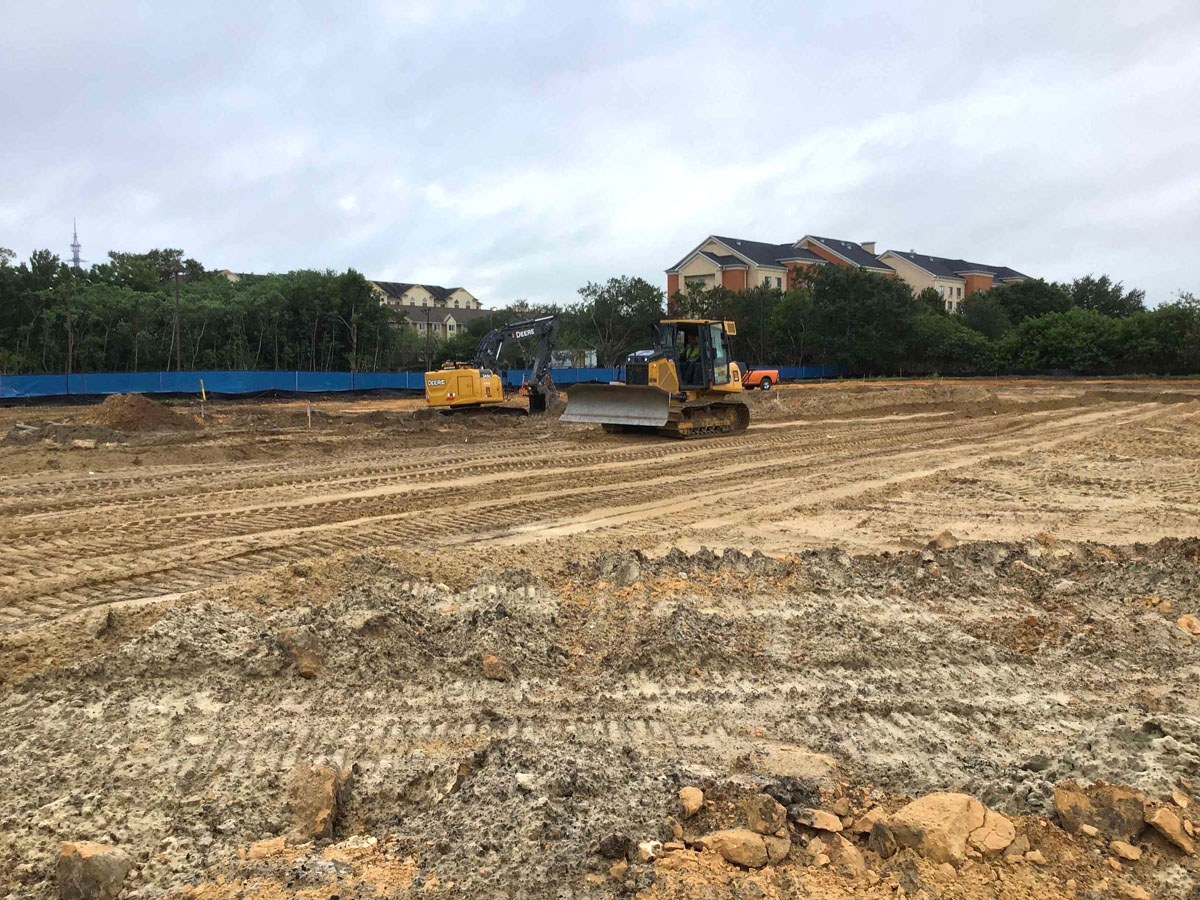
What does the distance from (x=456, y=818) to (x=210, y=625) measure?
291 cm

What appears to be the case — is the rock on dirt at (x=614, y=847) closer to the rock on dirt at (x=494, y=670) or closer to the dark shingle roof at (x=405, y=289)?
the rock on dirt at (x=494, y=670)

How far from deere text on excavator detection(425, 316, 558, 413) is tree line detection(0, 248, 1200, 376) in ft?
57.9

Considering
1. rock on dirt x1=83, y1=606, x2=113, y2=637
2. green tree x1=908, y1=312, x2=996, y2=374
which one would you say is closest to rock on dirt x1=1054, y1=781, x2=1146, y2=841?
rock on dirt x1=83, y1=606, x2=113, y2=637

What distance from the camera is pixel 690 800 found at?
11.0 feet

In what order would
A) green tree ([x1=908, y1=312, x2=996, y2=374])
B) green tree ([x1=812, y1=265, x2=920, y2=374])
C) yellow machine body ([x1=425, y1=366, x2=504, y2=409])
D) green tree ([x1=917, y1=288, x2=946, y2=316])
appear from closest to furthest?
yellow machine body ([x1=425, y1=366, x2=504, y2=409]), green tree ([x1=908, y1=312, x2=996, y2=374]), green tree ([x1=812, y1=265, x2=920, y2=374]), green tree ([x1=917, y1=288, x2=946, y2=316])

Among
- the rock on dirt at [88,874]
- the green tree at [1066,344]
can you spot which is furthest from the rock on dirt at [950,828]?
the green tree at [1066,344]

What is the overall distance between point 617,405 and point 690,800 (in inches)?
596

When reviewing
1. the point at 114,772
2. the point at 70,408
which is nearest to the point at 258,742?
the point at 114,772

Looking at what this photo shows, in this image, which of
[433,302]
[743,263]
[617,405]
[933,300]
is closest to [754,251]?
[743,263]

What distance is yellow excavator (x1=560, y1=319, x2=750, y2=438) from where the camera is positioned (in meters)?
18.0

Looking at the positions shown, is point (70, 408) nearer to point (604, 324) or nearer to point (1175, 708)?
point (1175, 708)

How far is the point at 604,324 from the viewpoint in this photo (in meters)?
59.5

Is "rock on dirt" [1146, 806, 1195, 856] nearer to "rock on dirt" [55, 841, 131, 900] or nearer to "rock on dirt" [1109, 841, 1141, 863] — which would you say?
"rock on dirt" [1109, 841, 1141, 863]

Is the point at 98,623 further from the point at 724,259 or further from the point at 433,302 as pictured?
the point at 433,302
